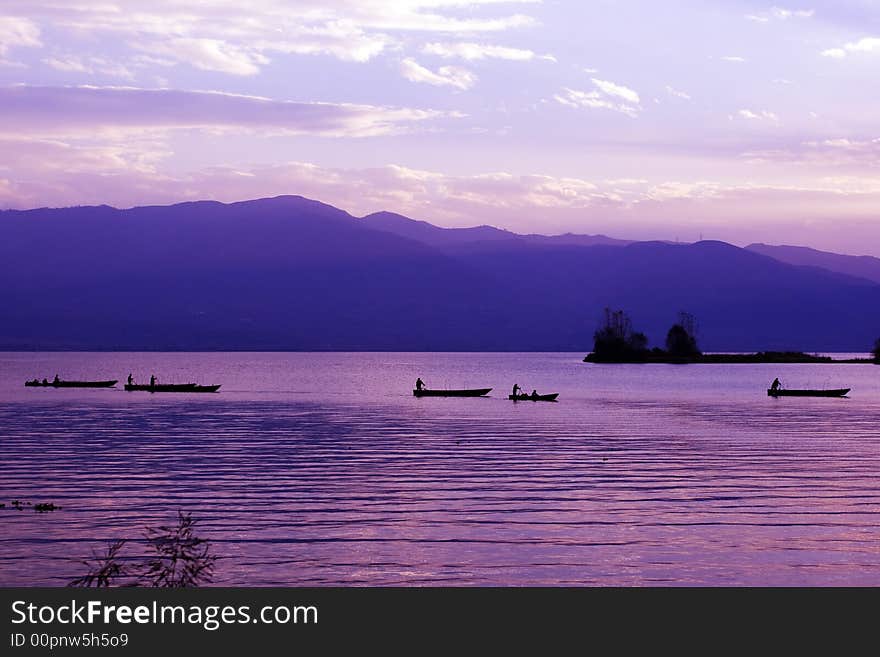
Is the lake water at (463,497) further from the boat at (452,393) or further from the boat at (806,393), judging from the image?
the boat at (806,393)

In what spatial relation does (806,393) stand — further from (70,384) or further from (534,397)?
(70,384)

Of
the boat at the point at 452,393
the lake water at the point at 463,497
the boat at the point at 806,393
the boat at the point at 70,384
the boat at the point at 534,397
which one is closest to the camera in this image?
the lake water at the point at 463,497

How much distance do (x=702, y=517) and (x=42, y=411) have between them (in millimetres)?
88793

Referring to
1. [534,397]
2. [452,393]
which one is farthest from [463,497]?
[452,393]

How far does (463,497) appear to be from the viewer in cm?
4919

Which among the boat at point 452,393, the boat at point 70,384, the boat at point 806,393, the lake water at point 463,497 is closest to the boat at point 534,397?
the boat at point 452,393

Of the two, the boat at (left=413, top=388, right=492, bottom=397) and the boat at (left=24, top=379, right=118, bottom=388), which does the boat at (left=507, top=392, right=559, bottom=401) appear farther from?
the boat at (left=24, top=379, right=118, bottom=388)

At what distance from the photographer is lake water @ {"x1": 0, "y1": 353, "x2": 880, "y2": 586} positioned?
112 feet

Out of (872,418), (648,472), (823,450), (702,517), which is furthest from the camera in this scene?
(872,418)

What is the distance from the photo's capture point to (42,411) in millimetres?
117625

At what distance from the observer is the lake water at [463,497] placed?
112ft

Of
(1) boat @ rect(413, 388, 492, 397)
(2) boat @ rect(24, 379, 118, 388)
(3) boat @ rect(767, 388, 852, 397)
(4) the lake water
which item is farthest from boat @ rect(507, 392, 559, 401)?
(2) boat @ rect(24, 379, 118, 388)
